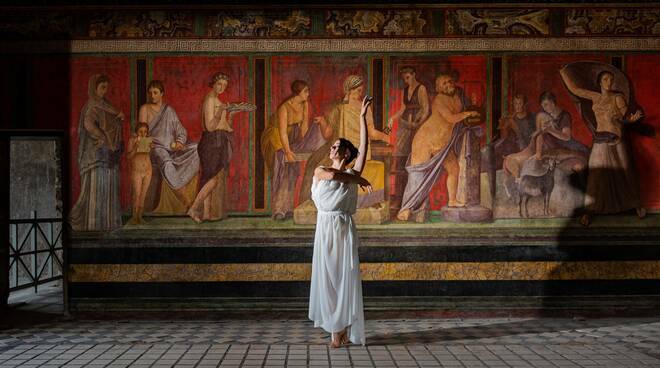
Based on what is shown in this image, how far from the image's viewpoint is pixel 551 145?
7.94m

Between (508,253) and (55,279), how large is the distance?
23.0 ft

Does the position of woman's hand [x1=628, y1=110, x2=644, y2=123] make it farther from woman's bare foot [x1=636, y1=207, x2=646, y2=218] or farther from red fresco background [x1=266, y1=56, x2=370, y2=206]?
red fresco background [x1=266, y1=56, x2=370, y2=206]

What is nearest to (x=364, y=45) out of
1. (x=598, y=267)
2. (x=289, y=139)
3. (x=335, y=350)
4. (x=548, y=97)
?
(x=289, y=139)

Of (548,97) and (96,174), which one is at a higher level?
(548,97)

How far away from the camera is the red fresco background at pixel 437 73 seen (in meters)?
7.96

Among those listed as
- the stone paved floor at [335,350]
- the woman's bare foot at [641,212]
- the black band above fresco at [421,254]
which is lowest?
the stone paved floor at [335,350]

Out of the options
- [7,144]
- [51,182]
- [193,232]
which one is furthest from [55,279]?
[193,232]

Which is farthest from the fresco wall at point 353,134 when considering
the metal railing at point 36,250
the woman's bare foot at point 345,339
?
the metal railing at point 36,250

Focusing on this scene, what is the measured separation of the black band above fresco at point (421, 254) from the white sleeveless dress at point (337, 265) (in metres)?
1.67

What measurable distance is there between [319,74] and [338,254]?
8.60ft

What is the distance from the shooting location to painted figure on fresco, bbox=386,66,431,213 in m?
7.95

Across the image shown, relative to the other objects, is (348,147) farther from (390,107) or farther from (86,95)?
(86,95)

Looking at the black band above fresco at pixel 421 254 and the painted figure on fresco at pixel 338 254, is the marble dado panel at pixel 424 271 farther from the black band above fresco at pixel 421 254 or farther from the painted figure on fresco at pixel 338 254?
the painted figure on fresco at pixel 338 254

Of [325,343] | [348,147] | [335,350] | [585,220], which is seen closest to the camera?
[335,350]
